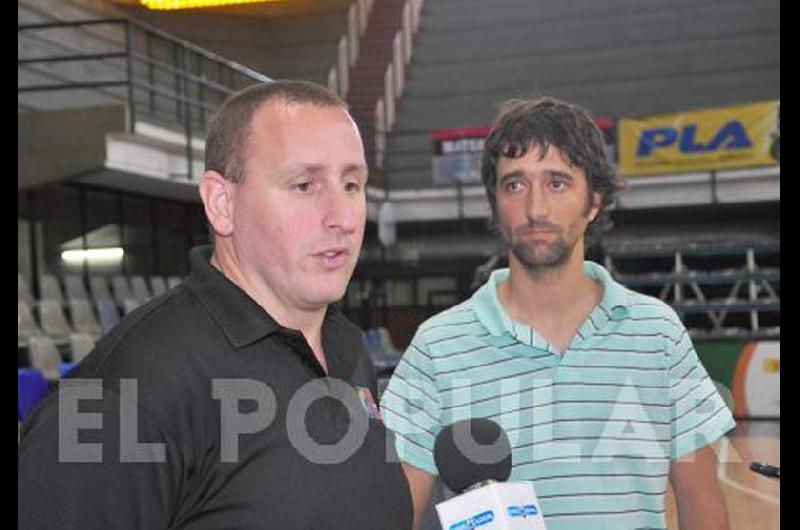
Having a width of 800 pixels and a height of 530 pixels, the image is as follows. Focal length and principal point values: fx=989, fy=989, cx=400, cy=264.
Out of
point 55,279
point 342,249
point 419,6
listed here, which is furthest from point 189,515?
point 419,6

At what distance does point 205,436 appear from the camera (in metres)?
1.27

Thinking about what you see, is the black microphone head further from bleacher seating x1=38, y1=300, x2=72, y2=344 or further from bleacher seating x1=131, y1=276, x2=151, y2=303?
bleacher seating x1=131, y1=276, x2=151, y2=303

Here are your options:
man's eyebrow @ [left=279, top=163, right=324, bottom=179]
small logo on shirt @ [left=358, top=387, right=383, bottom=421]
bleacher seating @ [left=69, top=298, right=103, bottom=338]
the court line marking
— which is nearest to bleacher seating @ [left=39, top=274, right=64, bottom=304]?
bleacher seating @ [left=69, top=298, right=103, bottom=338]

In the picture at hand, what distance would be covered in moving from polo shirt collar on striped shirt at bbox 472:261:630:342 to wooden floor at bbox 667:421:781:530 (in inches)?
120

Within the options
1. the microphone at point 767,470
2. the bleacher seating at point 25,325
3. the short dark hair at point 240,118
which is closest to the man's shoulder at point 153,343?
the short dark hair at point 240,118

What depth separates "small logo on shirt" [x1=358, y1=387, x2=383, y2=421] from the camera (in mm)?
1595

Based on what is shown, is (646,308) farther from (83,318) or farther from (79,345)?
(83,318)

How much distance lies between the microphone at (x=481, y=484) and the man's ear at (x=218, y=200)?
513mm

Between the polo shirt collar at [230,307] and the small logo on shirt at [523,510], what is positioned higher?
the polo shirt collar at [230,307]

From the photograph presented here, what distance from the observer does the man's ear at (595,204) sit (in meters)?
2.09

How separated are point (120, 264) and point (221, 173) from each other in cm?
1150

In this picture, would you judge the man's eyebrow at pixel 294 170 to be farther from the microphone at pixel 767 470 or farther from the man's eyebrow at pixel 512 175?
the microphone at pixel 767 470

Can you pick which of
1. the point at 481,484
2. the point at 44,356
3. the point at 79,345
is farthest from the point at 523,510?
the point at 79,345
